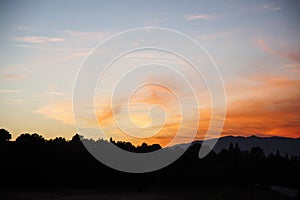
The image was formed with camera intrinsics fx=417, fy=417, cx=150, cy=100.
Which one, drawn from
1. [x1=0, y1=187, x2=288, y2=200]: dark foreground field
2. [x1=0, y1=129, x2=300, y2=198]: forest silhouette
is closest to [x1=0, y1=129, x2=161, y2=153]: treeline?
[x1=0, y1=129, x2=300, y2=198]: forest silhouette

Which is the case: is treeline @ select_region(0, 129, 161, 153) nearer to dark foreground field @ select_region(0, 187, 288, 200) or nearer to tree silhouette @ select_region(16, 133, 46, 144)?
tree silhouette @ select_region(16, 133, 46, 144)

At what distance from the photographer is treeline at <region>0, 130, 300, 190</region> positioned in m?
60.6

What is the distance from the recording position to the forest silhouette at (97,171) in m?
60.6

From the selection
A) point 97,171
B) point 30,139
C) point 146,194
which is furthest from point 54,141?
point 146,194

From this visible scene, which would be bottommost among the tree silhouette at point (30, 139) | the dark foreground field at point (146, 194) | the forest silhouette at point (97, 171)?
the dark foreground field at point (146, 194)

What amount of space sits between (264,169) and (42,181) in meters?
36.8

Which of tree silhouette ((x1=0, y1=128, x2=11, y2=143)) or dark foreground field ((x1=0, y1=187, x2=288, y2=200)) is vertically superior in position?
tree silhouette ((x1=0, y1=128, x2=11, y2=143))

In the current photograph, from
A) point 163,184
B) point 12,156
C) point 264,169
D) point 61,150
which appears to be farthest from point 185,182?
point 12,156

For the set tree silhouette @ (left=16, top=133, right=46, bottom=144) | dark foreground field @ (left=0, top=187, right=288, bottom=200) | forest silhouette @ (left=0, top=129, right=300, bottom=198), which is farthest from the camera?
tree silhouette @ (left=16, top=133, right=46, bottom=144)

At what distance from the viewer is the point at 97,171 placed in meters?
63.6

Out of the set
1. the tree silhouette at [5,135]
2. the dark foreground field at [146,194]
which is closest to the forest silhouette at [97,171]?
the tree silhouette at [5,135]

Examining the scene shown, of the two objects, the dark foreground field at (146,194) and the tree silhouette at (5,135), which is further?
the tree silhouette at (5,135)

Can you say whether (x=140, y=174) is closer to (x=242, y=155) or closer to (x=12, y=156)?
(x=12, y=156)

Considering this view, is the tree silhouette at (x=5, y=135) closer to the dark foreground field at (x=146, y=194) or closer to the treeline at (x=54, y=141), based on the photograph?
the treeline at (x=54, y=141)
